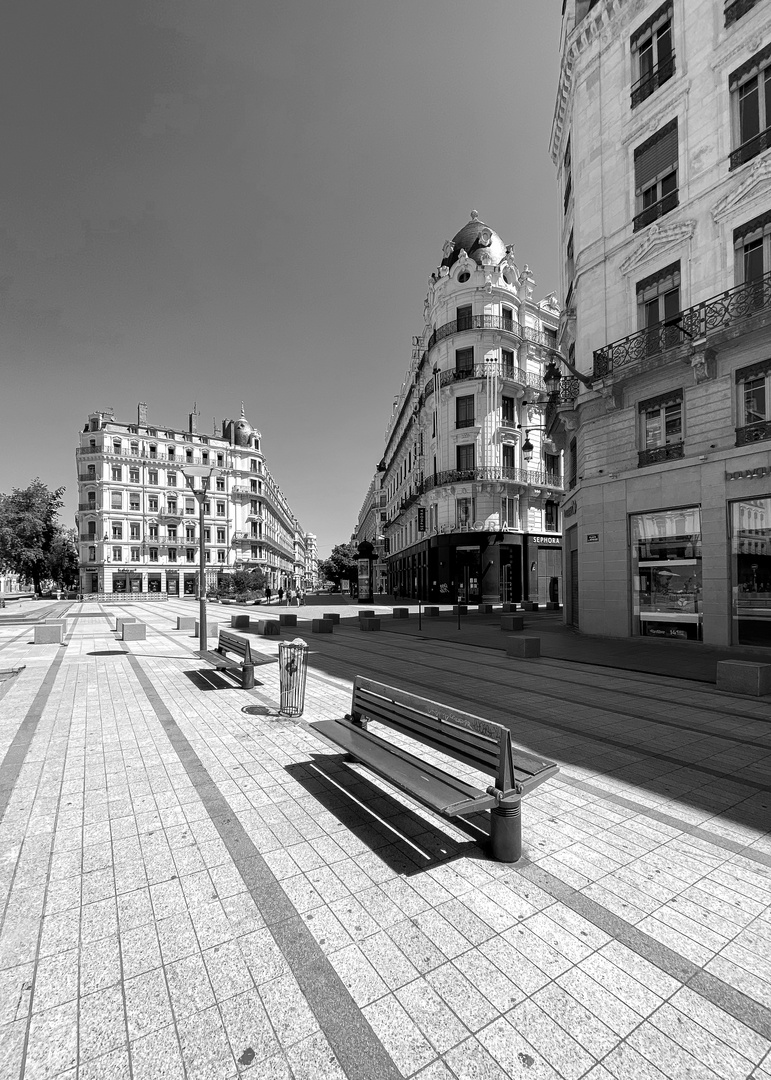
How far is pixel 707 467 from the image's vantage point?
44.9ft

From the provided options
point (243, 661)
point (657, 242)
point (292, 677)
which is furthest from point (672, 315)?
point (243, 661)

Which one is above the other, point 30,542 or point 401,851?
point 30,542

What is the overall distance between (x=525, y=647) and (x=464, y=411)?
28126mm

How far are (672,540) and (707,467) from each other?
2329mm

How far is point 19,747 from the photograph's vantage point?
6164mm

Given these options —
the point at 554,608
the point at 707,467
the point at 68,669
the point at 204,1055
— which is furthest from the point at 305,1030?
the point at 554,608

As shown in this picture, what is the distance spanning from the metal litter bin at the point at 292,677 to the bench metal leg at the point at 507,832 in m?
4.11

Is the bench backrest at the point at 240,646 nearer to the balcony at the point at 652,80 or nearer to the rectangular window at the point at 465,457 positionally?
the balcony at the point at 652,80

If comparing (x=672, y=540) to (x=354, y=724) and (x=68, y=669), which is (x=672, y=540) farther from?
(x=68, y=669)

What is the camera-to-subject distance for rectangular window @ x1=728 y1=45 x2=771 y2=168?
1289cm

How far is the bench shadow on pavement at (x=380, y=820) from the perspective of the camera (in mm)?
3746

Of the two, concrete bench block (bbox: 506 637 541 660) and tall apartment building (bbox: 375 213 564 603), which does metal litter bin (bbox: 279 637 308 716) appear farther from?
tall apartment building (bbox: 375 213 564 603)

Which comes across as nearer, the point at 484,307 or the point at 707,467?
the point at 707,467

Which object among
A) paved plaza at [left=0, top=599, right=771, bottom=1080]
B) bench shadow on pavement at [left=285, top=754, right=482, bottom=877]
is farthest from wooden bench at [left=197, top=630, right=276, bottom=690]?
bench shadow on pavement at [left=285, top=754, right=482, bottom=877]
